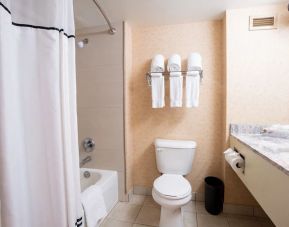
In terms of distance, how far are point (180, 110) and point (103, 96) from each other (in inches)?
34.9

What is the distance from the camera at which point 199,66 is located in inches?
68.6

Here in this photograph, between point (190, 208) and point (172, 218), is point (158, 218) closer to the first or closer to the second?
point (172, 218)

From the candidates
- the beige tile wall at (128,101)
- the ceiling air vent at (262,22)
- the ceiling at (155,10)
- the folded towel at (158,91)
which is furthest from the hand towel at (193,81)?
the beige tile wall at (128,101)

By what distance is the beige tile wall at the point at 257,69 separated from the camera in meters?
1.59

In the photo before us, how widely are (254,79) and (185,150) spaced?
95cm

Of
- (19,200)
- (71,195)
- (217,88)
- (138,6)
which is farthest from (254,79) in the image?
(19,200)

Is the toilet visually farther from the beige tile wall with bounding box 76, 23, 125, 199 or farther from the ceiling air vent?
the ceiling air vent

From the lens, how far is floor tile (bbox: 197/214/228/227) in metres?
1.59

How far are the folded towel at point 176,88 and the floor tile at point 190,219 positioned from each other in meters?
1.10

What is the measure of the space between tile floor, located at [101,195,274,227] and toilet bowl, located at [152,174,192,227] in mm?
191

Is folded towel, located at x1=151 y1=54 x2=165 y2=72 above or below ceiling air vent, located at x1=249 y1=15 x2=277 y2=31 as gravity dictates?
below

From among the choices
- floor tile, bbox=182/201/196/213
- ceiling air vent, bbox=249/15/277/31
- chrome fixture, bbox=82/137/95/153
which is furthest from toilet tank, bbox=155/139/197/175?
ceiling air vent, bbox=249/15/277/31

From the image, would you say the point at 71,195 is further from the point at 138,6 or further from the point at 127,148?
the point at 138,6

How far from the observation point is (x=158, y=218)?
1698 mm
